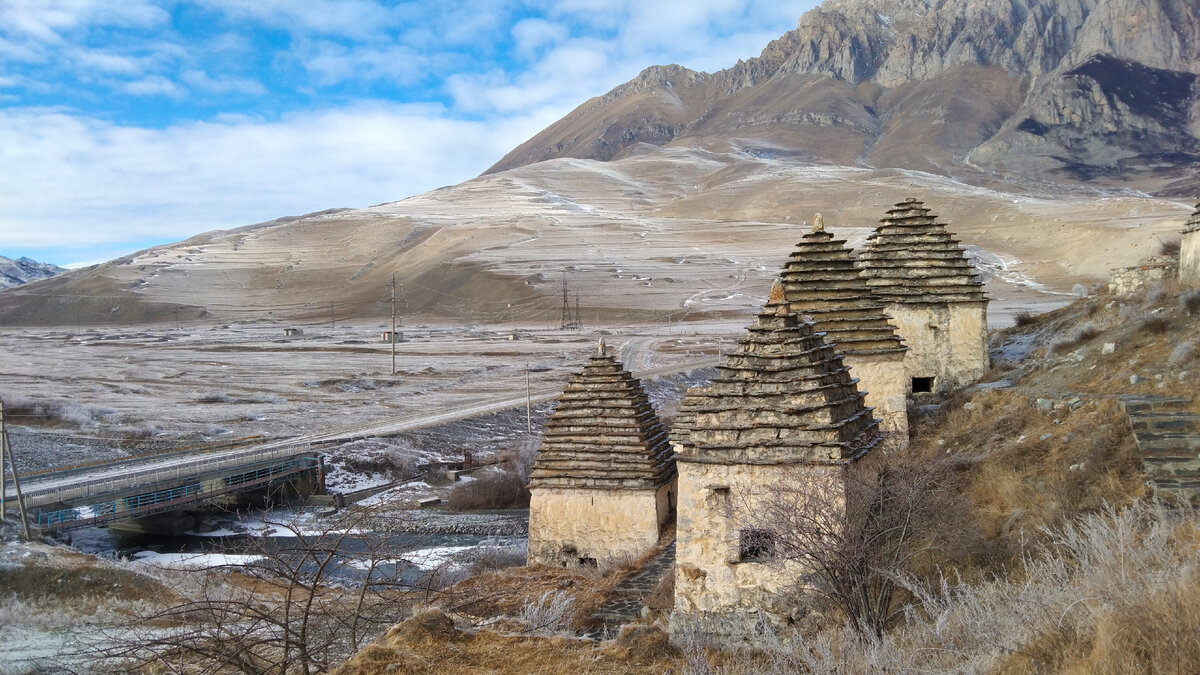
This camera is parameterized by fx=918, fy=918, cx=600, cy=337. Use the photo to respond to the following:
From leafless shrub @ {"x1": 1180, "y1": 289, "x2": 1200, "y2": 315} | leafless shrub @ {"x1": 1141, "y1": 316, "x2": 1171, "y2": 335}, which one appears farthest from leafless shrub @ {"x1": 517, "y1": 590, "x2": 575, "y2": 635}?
leafless shrub @ {"x1": 1180, "y1": 289, "x2": 1200, "y2": 315}

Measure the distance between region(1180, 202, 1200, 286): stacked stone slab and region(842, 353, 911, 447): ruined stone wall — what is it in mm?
7877

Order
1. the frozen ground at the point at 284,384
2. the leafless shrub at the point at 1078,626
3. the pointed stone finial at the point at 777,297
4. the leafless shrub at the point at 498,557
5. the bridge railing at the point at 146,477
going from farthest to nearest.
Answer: the frozen ground at the point at 284,384
the bridge railing at the point at 146,477
the leafless shrub at the point at 498,557
the pointed stone finial at the point at 777,297
the leafless shrub at the point at 1078,626

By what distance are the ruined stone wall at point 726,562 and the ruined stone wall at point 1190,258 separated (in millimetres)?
15077

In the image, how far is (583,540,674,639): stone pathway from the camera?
12.2m

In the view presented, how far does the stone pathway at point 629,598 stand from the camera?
12.2 m

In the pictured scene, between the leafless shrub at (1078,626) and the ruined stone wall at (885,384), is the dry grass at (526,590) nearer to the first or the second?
the leafless shrub at (1078,626)

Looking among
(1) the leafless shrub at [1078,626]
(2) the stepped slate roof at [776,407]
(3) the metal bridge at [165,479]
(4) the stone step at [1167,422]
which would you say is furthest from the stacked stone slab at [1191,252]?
(3) the metal bridge at [165,479]

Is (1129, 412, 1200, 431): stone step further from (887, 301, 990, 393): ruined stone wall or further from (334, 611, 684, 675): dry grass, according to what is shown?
(887, 301, 990, 393): ruined stone wall

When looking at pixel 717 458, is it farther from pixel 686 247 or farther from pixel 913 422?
pixel 686 247

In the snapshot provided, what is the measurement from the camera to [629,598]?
13602 millimetres

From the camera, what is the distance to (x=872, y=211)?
150 meters

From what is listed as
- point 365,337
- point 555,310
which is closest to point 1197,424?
point 365,337

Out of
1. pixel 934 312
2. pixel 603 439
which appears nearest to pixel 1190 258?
pixel 934 312

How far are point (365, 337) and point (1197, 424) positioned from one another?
3444 inches
